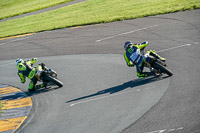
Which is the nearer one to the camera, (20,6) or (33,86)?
(33,86)

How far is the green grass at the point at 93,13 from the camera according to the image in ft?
85.9

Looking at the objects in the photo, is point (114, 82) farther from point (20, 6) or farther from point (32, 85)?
point (20, 6)

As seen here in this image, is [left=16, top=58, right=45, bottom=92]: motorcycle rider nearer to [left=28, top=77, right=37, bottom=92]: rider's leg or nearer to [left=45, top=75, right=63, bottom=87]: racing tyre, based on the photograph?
[left=28, top=77, right=37, bottom=92]: rider's leg

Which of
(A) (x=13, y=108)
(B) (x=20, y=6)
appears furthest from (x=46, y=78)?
(B) (x=20, y=6)

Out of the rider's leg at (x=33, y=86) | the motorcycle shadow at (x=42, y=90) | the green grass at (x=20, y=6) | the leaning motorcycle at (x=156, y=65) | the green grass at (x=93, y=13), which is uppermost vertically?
the green grass at (x=20, y=6)

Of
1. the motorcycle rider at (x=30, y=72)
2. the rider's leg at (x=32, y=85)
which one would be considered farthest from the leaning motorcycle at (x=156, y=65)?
the rider's leg at (x=32, y=85)

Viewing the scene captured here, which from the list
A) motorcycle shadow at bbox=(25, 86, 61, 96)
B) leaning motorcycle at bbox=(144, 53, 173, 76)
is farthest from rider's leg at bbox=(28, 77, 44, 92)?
leaning motorcycle at bbox=(144, 53, 173, 76)

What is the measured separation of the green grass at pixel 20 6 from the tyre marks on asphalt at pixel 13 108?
87.2ft

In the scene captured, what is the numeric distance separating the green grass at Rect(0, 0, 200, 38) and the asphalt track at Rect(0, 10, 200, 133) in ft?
7.01

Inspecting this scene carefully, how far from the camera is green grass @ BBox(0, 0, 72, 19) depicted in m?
41.4

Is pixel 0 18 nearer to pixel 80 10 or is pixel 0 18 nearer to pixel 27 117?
pixel 80 10

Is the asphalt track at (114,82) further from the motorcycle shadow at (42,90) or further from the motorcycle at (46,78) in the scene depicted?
the motorcycle at (46,78)

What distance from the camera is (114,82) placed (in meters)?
14.4

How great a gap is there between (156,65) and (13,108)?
21.0 feet
